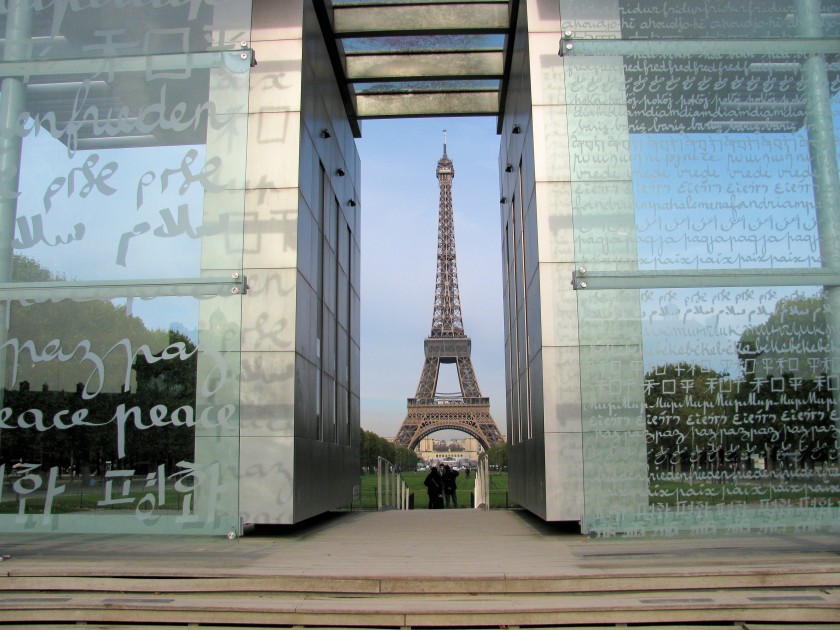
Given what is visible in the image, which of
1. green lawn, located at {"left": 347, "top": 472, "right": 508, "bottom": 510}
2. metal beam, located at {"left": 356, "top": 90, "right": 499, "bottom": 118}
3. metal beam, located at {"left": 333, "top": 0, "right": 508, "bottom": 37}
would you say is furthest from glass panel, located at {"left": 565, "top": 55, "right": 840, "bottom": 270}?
green lawn, located at {"left": 347, "top": 472, "right": 508, "bottom": 510}

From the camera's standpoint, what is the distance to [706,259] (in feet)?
23.9

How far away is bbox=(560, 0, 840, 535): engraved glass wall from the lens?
698 cm

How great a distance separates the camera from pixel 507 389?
1630 centimetres

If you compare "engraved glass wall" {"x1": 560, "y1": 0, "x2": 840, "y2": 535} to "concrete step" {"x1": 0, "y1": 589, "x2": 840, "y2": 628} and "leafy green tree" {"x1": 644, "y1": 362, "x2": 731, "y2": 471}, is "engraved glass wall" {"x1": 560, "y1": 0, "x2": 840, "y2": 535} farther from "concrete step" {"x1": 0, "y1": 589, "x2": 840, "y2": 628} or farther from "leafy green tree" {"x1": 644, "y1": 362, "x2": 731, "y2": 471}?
"concrete step" {"x1": 0, "y1": 589, "x2": 840, "y2": 628}

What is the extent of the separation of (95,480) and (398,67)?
10.7 metres

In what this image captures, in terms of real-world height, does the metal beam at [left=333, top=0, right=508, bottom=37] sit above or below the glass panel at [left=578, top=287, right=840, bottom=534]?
above

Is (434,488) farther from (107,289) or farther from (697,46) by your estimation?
(697,46)

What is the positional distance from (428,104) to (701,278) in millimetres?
11261

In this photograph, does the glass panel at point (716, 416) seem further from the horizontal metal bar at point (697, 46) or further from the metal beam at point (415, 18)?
the metal beam at point (415, 18)

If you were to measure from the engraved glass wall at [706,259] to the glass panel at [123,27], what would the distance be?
3567 millimetres

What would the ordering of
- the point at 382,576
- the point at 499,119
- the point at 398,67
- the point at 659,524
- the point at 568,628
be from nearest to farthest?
the point at 568,628
the point at 382,576
the point at 659,524
the point at 398,67
the point at 499,119

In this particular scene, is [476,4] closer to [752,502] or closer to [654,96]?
[654,96]

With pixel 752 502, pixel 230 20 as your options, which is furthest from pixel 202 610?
pixel 230 20

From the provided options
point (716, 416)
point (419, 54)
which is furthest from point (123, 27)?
point (419, 54)
